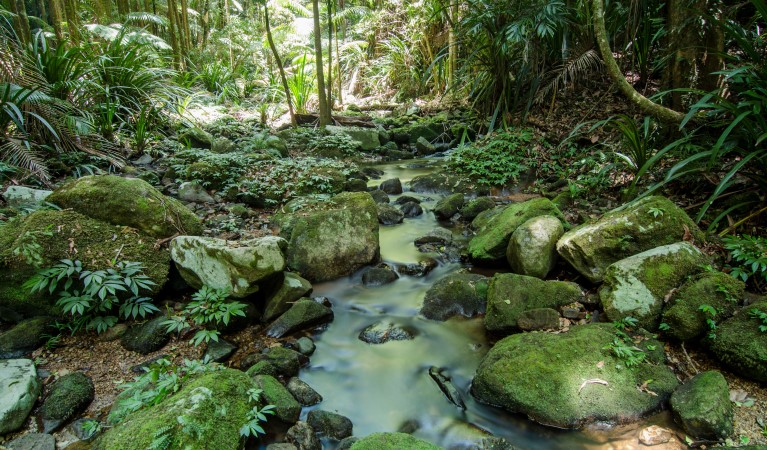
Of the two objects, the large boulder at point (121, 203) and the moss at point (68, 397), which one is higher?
the large boulder at point (121, 203)

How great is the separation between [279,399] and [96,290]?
1.42 meters

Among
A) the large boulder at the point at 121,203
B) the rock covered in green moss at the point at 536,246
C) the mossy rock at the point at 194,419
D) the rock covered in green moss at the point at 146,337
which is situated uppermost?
the large boulder at the point at 121,203

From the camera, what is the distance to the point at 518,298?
3158 mm

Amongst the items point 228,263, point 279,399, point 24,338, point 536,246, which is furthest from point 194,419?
point 536,246

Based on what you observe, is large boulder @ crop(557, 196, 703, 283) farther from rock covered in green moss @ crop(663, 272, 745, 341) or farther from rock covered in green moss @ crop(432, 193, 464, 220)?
rock covered in green moss @ crop(432, 193, 464, 220)

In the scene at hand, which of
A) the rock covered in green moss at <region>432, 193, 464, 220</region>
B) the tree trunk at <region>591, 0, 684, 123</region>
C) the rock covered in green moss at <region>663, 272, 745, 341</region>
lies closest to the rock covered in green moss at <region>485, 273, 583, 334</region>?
the rock covered in green moss at <region>663, 272, 745, 341</region>

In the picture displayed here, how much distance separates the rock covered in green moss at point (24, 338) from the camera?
8.56 feet

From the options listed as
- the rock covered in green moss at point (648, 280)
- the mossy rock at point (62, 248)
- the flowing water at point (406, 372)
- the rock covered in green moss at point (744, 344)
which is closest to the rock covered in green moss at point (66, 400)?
the mossy rock at point (62, 248)

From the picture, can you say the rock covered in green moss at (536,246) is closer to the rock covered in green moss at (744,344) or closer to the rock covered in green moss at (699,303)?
the rock covered in green moss at (699,303)

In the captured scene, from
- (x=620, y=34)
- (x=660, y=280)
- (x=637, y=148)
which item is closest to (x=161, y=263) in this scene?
(x=660, y=280)

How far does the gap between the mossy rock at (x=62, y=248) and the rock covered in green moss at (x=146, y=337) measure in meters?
0.28

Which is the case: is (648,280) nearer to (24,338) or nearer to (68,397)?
(68,397)

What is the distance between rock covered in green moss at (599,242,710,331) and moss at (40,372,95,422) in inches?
131

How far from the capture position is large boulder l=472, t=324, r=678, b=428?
7.62ft
